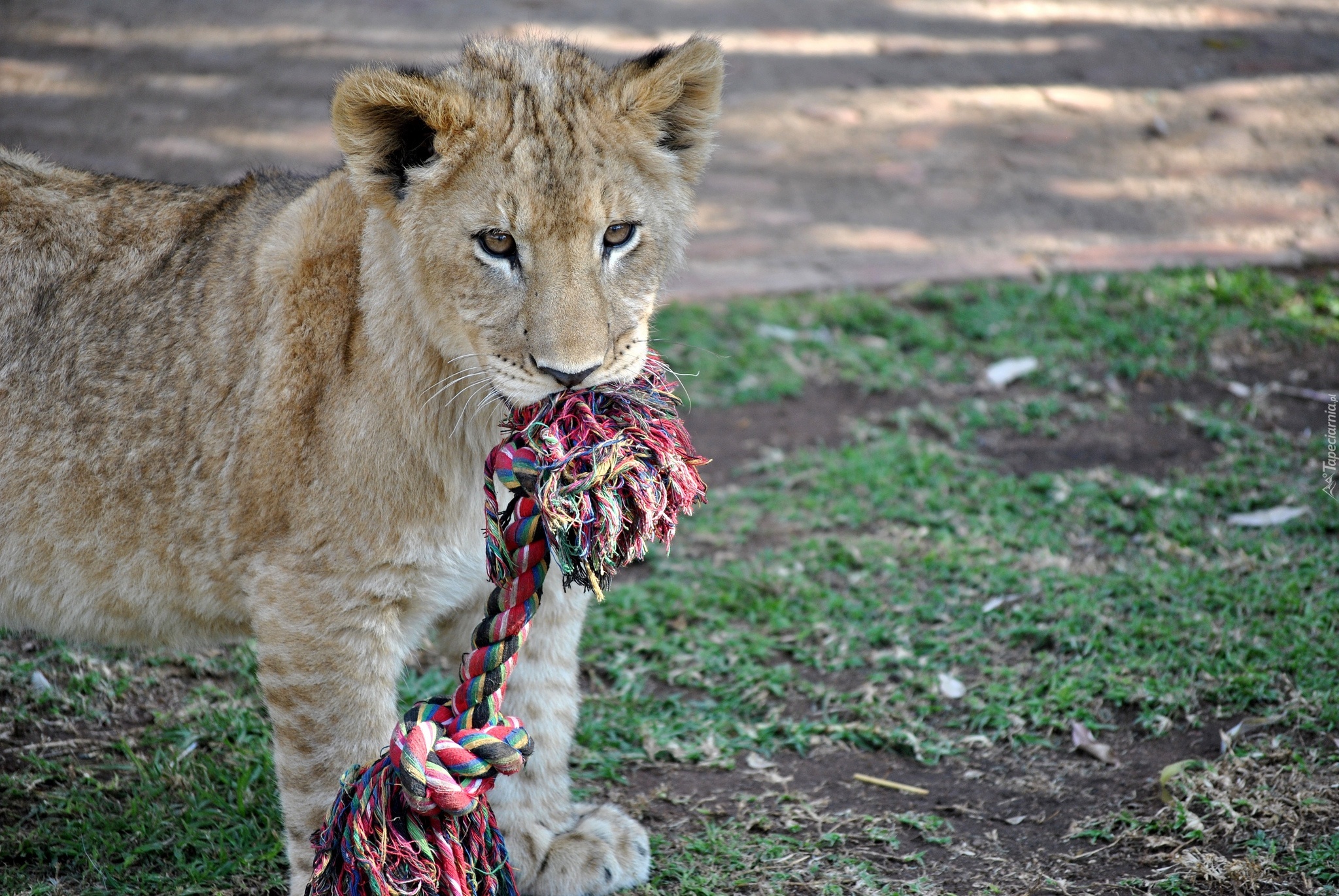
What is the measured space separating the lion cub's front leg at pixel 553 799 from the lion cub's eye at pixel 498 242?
2.72 ft

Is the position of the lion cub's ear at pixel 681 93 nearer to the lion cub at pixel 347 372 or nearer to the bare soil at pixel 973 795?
the lion cub at pixel 347 372

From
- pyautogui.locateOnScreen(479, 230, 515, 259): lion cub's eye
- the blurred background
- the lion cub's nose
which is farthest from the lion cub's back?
the blurred background

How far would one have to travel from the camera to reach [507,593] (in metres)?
2.37

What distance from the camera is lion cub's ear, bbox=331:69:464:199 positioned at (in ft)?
7.83

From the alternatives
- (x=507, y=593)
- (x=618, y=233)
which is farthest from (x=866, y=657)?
(x=618, y=233)

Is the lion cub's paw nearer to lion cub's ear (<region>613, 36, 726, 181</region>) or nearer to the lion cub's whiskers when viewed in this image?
the lion cub's whiskers

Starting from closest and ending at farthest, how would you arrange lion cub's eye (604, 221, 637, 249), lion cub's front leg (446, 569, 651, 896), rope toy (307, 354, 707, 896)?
1. rope toy (307, 354, 707, 896)
2. lion cub's eye (604, 221, 637, 249)
3. lion cub's front leg (446, 569, 651, 896)

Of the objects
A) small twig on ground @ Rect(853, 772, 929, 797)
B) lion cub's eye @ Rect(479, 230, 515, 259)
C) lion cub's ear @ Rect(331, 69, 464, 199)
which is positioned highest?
lion cub's ear @ Rect(331, 69, 464, 199)

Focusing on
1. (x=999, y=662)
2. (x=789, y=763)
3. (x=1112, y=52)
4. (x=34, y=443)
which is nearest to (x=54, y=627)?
(x=34, y=443)

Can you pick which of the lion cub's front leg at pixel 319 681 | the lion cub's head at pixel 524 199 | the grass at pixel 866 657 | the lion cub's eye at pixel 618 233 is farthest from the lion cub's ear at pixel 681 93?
the grass at pixel 866 657

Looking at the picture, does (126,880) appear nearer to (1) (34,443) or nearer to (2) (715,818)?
(1) (34,443)

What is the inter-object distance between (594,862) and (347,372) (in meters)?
1.31

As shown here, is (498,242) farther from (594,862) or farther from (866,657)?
(866,657)

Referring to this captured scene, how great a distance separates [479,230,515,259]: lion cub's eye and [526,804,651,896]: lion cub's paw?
1.44m
